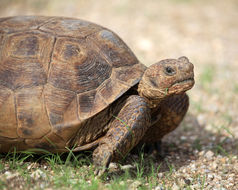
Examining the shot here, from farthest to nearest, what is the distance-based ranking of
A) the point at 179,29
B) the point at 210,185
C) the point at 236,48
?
the point at 179,29 → the point at 236,48 → the point at 210,185

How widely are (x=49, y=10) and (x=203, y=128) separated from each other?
7201 mm

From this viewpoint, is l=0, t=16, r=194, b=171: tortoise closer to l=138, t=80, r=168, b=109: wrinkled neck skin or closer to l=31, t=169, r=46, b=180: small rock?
l=138, t=80, r=168, b=109: wrinkled neck skin

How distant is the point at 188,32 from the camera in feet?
31.2

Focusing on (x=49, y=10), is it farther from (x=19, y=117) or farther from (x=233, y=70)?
(x=19, y=117)

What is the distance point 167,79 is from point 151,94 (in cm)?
26

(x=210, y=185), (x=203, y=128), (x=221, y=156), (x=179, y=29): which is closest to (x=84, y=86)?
(x=210, y=185)

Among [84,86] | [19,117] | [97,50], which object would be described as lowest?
[19,117]

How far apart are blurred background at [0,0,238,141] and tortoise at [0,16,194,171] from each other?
2143 mm

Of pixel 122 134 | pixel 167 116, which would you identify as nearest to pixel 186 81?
pixel 167 116

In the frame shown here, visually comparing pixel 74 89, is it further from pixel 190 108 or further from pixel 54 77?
pixel 190 108

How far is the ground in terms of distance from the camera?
3.16 meters

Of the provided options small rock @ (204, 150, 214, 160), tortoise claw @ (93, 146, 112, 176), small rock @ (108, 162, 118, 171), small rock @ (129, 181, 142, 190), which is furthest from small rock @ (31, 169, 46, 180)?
small rock @ (204, 150, 214, 160)

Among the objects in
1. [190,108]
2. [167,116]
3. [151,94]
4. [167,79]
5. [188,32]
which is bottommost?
[190,108]

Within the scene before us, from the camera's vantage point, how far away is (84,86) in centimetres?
326
